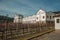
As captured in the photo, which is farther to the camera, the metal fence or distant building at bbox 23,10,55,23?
distant building at bbox 23,10,55,23

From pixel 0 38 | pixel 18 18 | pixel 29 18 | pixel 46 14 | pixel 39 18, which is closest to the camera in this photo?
pixel 0 38

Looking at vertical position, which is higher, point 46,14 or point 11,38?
point 46,14

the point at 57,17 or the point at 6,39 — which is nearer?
the point at 6,39

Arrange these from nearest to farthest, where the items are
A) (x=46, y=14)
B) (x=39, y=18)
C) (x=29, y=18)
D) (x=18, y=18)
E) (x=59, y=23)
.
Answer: (x=59, y=23)
(x=46, y=14)
(x=39, y=18)
(x=29, y=18)
(x=18, y=18)

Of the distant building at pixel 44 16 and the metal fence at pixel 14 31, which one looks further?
the distant building at pixel 44 16

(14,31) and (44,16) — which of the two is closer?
(14,31)

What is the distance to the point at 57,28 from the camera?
24.7 metres

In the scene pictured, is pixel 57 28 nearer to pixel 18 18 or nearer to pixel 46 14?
pixel 46 14

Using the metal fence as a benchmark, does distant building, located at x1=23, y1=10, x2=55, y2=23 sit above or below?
above

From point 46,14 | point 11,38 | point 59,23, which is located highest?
point 46,14

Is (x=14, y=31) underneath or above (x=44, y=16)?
underneath

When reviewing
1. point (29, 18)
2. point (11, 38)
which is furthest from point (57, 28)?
point (29, 18)

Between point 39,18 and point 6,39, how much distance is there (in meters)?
41.7

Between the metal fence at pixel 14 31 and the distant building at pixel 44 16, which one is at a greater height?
the distant building at pixel 44 16
